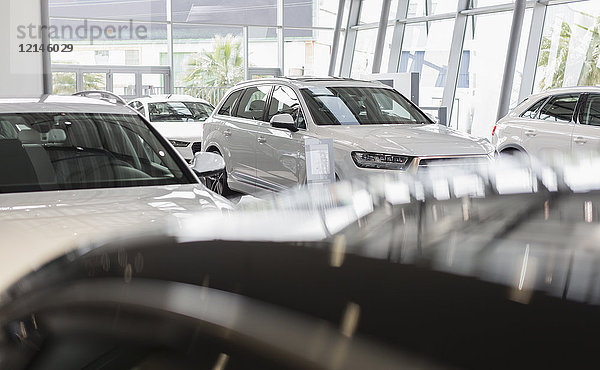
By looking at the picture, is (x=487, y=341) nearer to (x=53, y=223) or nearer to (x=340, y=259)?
(x=340, y=259)

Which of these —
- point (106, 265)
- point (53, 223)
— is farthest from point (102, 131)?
point (106, 265)

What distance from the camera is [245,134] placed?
7.76 m

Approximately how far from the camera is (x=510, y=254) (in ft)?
2.00

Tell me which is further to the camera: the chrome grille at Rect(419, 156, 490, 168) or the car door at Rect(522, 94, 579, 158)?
the car door at Rect(522, 94, 579, 158)

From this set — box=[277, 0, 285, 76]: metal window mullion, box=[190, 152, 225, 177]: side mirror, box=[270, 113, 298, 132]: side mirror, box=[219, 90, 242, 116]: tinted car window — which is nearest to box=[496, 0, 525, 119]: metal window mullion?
box=[219, 90, 242, 116]: tinted car window

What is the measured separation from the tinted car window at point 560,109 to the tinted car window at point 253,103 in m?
3.33

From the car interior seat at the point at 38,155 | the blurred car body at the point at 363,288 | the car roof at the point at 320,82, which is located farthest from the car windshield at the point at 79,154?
the car roof at the point at 320,82

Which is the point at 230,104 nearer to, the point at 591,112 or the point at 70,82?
the point at 591,112

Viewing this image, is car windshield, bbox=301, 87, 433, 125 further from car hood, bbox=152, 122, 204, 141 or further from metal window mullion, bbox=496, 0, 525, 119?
metal window mullion, bbox=496, 0, 525, 119

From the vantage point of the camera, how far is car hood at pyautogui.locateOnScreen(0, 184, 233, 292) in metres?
2.57

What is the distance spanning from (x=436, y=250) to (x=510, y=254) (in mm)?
74

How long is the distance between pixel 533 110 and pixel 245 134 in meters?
3.57

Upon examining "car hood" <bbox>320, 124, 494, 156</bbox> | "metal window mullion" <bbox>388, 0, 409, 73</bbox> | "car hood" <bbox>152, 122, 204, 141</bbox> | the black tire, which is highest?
"metal window mullion" <bbox>388, 0, 409, 73</bbox>

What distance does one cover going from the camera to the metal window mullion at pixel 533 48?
45.4ft
